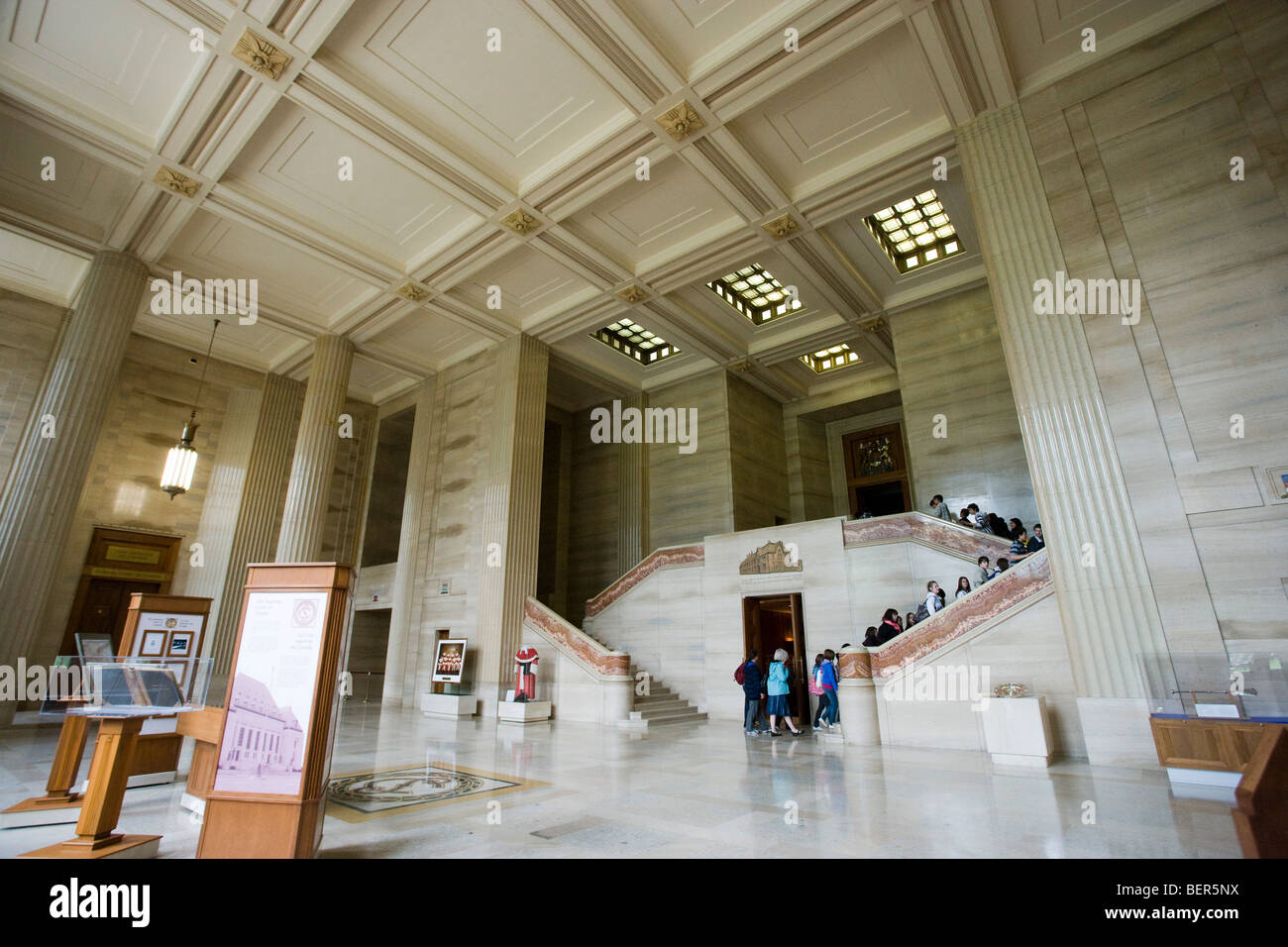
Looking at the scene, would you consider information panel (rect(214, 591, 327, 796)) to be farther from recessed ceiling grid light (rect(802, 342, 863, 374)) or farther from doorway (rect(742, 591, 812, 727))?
recessed ceiling grid light (rect(802, 342, 863, 374))

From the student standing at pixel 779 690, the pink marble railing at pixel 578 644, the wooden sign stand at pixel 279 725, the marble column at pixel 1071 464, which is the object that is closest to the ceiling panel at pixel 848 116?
the marble column at pixel 1071 464

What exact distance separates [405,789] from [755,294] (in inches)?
505

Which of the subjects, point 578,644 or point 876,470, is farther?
point 876,470

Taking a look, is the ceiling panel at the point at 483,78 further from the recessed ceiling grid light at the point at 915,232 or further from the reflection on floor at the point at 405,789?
the reflection on floor at the point at 405,789

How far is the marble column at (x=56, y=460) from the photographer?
837 centimetres

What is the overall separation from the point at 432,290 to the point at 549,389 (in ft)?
20.1

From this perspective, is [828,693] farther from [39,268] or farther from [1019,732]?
[39,268]

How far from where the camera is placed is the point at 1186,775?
16.6 feet

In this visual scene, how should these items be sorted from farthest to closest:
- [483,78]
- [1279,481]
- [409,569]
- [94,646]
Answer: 1. [409,569]
2. [483,78]
3. [1279,481]
4. [94,646]

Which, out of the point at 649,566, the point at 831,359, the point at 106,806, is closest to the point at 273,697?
the point at 106,806

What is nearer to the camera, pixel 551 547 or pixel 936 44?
pixel 936 44

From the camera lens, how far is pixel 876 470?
57.0 ft

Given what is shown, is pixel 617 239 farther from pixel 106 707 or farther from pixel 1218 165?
pixel 106 707

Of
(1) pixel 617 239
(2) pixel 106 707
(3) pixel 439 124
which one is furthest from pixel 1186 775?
(3) pixel 439 124
